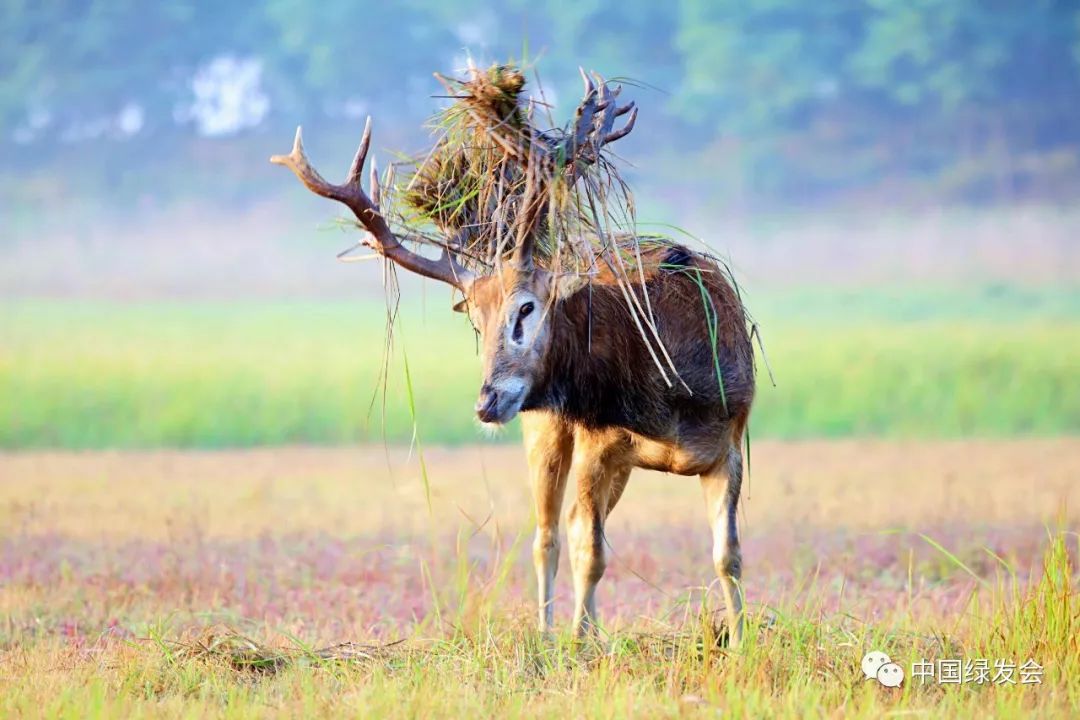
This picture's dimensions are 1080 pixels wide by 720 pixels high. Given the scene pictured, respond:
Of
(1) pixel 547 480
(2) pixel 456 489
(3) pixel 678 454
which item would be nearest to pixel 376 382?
(2) pixel 456 489

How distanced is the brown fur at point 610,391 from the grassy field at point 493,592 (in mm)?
493

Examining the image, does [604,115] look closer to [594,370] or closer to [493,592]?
[594,370]

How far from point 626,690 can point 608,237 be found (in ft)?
7.30

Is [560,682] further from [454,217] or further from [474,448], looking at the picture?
[474,448]

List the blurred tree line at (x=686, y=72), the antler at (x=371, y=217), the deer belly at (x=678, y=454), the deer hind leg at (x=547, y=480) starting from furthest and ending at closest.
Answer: the blurred tree line at (x=686, y=72)
the deer hind leg at (x=547, y=480)
the deer belly at (x=678, y=454)
the antler at (x=371, y=217)

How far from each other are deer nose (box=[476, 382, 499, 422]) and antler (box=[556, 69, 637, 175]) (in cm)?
117

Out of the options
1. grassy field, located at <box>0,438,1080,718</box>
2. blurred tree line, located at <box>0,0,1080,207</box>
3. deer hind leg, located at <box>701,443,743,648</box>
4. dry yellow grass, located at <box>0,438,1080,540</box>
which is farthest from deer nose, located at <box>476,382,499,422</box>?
blurred tree line, located at <box>0,0,1080,207</box>

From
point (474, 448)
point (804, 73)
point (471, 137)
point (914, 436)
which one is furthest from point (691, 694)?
point (804, 73)

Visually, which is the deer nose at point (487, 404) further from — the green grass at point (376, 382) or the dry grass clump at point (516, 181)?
the green grass at point (376, 382)

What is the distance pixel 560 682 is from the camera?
22.8ft

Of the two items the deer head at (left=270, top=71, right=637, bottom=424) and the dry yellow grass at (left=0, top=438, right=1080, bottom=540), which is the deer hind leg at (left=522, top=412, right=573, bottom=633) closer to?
the deer head at (left=270, top=71, right=637, bottom=424)

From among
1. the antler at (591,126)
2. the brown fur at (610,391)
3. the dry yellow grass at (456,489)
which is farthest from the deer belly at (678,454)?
the dry yellow grass at (456,489)

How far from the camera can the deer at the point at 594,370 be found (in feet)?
23.6

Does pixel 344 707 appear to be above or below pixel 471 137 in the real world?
below
